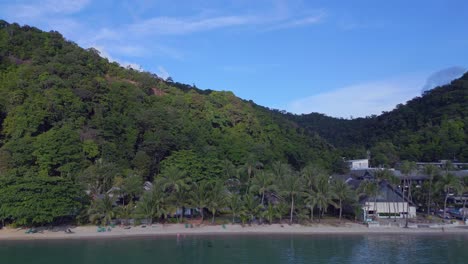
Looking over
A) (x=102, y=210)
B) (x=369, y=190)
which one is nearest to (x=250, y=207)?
(x=369, y=190)

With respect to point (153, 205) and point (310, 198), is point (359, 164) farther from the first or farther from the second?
point (153, 205)

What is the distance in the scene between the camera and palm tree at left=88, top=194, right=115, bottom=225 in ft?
141

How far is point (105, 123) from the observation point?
201 ft

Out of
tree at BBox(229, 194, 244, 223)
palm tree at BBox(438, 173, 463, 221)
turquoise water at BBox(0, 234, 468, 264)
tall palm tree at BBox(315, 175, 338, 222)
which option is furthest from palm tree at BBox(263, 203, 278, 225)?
palm tree at BBox(438, 173, 463, 221)

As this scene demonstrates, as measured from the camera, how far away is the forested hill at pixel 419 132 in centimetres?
8681

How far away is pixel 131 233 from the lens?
42125 millimetres

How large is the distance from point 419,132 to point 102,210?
7491 cm

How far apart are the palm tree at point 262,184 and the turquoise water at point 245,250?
18.8 feet

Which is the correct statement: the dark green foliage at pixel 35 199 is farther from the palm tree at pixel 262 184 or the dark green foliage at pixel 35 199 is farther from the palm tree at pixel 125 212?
the palm tree at pixel 262 184

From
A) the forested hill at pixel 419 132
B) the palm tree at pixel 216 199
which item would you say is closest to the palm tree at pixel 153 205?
the palm tree at pixel 216 199

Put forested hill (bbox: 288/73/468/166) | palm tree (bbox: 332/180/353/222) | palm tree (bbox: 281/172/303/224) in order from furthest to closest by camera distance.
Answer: forested hill (bbox: 288/73/468/166), palm tree (bbox: 332/180/353/222), palm tree (bbox: 281/172/303/224)

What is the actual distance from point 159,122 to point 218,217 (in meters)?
20.0

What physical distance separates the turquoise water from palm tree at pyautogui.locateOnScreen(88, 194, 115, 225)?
370cm

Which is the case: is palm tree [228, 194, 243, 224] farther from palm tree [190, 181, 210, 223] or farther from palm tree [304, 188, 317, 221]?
palm tree [304, 188, 317, 221]
